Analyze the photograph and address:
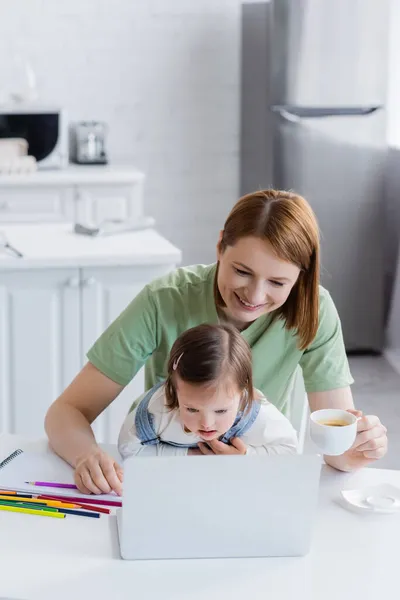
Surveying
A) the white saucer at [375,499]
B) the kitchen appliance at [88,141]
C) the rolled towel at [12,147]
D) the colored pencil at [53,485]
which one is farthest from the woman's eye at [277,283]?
the kitchen appliance at [88,141]

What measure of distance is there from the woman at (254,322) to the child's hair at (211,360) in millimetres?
136

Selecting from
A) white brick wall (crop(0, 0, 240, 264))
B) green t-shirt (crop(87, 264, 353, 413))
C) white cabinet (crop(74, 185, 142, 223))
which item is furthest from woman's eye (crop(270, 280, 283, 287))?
white brick wall (crop(0, 0, 240, 264))

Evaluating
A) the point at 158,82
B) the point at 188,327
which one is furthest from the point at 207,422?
the point at 158,82

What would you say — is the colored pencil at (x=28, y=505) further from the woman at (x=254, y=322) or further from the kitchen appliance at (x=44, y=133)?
the kitchen appliance at (x=44, y=133)

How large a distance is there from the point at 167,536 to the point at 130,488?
0.30 ft

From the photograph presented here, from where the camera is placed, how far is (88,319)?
2793mm

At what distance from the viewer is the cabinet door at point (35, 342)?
2725mm

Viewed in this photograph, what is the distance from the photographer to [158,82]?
191 inches

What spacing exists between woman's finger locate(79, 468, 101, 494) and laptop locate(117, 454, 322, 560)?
199 mm

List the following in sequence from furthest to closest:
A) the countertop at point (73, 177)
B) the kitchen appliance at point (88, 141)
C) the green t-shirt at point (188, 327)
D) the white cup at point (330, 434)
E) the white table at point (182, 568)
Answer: the kitchen appliance at point (88, 141), the countertop at point (73, 177), the green t-shirt at point (188, 327), the white cup at point (330, 434), the white table at point (182, 568)

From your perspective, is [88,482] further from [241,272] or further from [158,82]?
[158,82]

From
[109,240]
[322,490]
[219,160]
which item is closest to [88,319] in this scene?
[109,240]

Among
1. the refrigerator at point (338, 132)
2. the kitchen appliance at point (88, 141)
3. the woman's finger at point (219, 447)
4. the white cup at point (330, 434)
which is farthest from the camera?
the kitchen appliance at point (88, 141)

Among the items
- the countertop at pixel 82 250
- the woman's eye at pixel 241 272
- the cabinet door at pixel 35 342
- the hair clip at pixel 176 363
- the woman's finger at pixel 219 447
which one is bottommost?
the cabinet door at pixel 35 342
